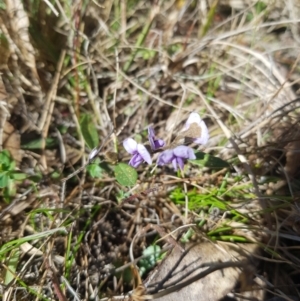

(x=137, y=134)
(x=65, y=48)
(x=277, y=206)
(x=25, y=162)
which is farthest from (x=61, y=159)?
(x=277, y=206)

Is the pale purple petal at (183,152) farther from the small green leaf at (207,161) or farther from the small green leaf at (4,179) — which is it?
the small green leaf at (4,179)

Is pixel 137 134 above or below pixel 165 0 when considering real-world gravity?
below

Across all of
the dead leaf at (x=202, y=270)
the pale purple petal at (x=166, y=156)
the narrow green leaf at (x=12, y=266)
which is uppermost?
the pale purple petal at (x=166, y=156)

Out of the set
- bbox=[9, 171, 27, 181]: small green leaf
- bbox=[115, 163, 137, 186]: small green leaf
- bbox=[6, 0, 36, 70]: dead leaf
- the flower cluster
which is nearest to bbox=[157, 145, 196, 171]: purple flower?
the flower cluster

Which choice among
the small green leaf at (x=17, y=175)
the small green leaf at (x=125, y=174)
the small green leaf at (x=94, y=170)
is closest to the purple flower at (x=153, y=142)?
the small green leaf at (x=125, y=174)

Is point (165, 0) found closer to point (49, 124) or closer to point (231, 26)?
point (231, 26)

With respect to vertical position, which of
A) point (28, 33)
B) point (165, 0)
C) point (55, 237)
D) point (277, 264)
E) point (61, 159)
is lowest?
point (277, 264)
